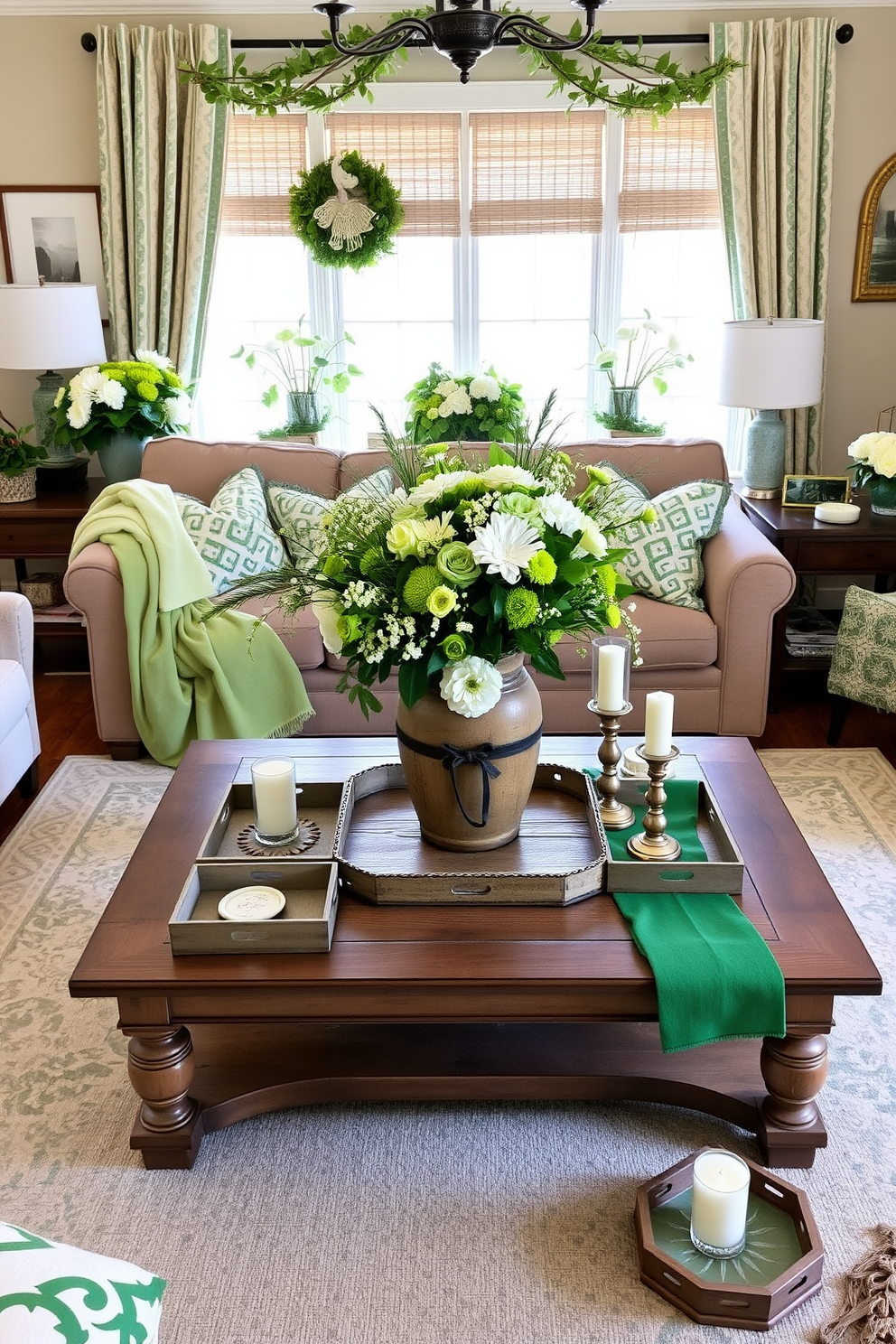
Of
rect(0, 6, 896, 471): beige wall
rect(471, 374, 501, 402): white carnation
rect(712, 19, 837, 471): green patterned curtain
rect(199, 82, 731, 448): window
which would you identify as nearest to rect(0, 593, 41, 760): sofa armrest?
rect(471, 374, 501, 402): white carnation

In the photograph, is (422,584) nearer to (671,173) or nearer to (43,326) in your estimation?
(43,326)

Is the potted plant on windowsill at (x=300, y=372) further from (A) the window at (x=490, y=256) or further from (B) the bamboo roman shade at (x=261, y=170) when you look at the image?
(B) the bamboo roman shade at (x=261, y=170)

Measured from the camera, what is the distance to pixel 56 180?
4859mm

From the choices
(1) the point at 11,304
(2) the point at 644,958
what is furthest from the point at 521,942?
(1) the point at 11,304

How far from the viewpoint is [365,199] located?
4.68 meters

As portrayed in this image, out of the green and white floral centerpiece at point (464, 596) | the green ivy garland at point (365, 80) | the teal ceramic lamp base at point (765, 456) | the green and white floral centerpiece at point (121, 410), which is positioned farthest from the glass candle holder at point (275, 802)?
the teal ceramic lamp base at point (765, 456)

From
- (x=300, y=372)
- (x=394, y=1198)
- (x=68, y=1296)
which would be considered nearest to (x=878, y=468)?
(x=300, y=372)

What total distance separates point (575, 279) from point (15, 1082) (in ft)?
12.3

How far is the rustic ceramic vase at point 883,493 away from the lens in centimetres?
421

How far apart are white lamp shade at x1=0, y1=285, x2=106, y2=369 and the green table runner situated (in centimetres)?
328

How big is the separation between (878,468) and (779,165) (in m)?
1.40

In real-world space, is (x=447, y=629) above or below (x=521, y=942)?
above

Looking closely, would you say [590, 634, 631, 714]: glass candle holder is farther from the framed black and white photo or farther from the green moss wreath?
the framed black and white photo

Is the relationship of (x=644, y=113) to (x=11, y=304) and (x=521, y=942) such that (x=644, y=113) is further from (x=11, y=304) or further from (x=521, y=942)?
(x=521, y=942)
